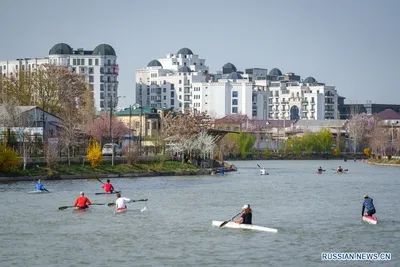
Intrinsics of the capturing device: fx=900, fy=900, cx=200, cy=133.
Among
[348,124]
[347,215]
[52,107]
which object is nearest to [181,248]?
[347,215]

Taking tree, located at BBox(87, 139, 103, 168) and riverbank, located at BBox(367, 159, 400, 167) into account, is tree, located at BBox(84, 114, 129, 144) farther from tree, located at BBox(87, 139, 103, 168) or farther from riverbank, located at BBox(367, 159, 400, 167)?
riverbank, located at BBox(367, 159, 400, 167)

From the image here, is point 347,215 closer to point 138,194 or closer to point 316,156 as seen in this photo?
point 138,194

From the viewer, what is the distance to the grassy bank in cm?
7375

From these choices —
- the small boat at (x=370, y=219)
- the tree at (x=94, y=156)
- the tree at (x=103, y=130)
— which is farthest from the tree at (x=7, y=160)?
the small boat at (x=370, y=219)

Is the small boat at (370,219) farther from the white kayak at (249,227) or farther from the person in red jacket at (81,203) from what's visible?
the person in red jacket at (81,203)

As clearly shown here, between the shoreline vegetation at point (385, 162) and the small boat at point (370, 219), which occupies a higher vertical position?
the shoreline vegetation at point (385, 162)

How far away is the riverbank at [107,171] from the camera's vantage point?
2846 inches

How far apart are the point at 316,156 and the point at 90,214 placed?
107684 millimetres

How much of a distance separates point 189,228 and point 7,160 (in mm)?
29587

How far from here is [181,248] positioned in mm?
38250

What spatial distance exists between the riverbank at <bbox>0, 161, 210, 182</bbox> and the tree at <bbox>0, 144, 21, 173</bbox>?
1.59 feet

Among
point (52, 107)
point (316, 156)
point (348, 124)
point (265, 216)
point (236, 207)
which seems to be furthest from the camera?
point (348, 124)

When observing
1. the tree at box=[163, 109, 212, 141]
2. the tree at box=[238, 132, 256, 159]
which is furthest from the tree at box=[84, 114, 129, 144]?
the tree at box=[238, 132, 256, 159]

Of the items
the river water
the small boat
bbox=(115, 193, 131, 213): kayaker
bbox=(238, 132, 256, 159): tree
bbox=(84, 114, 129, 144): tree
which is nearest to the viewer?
the river water
